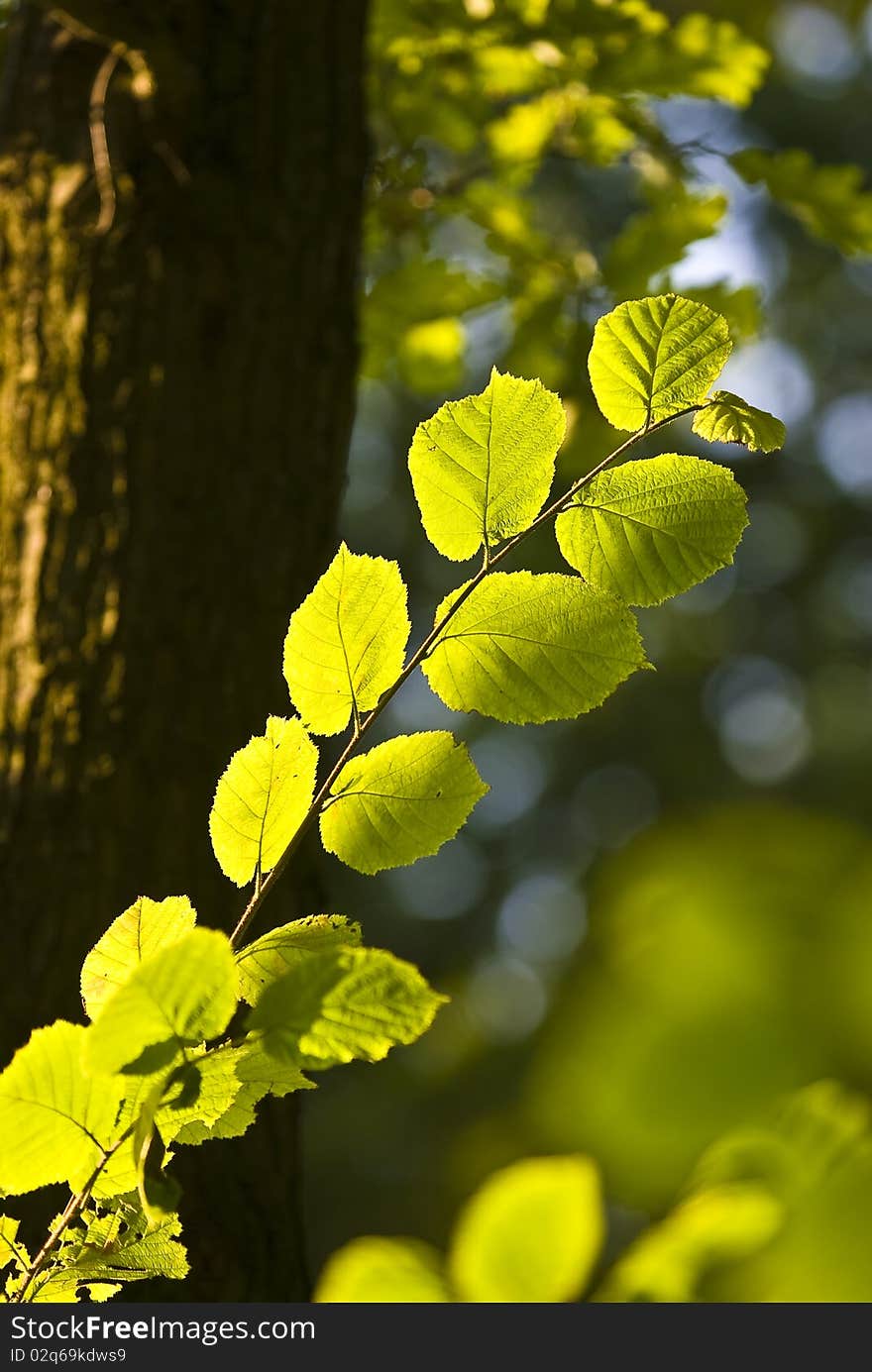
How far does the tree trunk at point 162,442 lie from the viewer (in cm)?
74

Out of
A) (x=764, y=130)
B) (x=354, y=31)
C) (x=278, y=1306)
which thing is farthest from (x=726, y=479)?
(x=764, y=130)

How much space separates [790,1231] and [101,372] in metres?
0.78

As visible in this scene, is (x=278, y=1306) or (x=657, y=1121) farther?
(x=278, y=1306)

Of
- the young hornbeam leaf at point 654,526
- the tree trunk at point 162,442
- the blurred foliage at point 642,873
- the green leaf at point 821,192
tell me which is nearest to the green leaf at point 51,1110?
the blurred foliage at point 642,873

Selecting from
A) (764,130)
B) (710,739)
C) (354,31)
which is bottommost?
(710,739)

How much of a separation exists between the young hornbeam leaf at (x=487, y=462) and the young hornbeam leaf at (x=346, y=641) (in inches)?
1.0

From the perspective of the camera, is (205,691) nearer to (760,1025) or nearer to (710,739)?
(760,1025)

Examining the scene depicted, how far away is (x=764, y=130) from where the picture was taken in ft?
25.9

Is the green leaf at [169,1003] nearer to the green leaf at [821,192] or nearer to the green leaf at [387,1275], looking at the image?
the green leaf at [387,1275]

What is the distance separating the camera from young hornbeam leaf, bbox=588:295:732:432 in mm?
362

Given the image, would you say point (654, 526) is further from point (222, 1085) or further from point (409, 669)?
point (222, 1085)

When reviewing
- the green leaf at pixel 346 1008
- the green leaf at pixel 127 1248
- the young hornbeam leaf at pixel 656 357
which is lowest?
the green leaf at pixel 127 1248

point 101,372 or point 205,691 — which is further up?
point 101,372

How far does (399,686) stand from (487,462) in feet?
0.26
